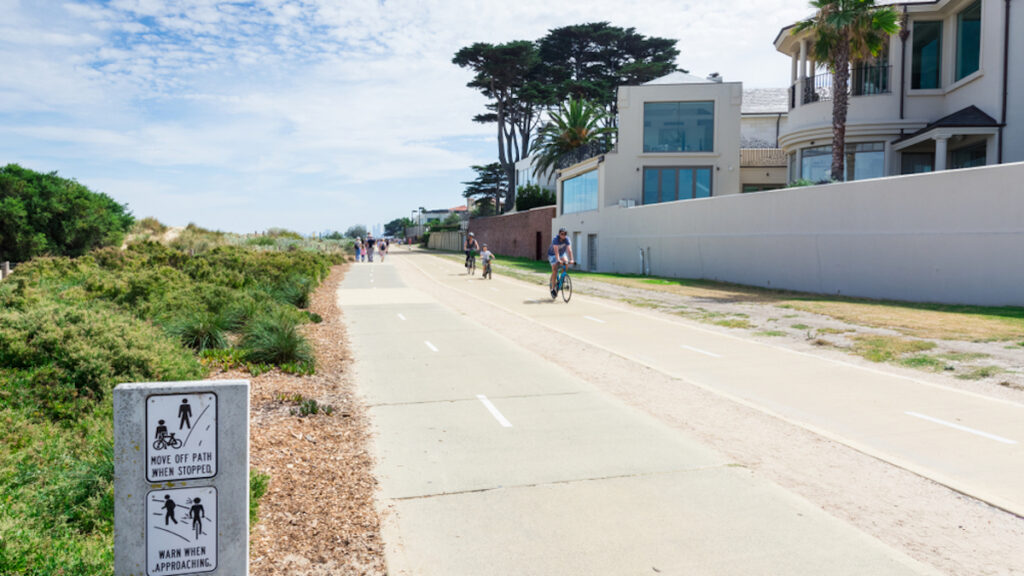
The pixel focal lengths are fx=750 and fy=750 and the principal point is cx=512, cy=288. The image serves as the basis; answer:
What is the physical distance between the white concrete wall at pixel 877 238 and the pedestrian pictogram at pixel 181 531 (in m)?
17.9

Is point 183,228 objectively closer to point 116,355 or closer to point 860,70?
point 860,70

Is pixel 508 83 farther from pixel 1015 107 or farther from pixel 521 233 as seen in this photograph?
pixel 1015 107

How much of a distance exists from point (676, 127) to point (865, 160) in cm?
1156

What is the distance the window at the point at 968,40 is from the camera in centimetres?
2750

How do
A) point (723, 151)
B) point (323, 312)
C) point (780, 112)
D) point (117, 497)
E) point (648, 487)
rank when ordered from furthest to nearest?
point (780, 112) < point (723, 151) < point (323, 312) < point (648, 487) < point (117, 497)

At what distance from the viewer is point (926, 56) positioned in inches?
1193

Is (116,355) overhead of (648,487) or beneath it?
overhead

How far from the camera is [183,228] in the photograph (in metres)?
48.6

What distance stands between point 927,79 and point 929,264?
15384 millimetres

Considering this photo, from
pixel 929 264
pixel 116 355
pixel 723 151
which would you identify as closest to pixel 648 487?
pixel 116 355

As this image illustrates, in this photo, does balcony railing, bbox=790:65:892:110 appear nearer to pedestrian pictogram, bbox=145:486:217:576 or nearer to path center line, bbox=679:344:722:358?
path center line, bbox=679:344:722:358

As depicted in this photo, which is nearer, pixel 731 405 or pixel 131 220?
pixel 731 405

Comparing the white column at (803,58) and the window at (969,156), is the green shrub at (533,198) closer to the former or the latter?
the white column at (803,58)

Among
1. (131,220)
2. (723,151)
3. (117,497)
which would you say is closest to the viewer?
(117,497)
